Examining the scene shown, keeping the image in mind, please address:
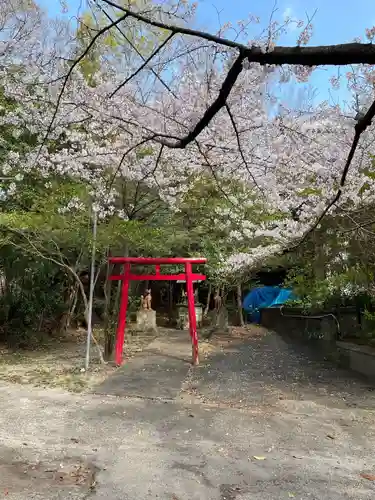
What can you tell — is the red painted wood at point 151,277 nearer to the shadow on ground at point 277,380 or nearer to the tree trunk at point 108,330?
the tree trunk at point 108,330

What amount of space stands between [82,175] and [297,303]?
277 inches

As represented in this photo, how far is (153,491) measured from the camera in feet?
10.5

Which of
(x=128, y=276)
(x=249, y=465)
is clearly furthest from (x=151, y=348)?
(x=249, y=465)

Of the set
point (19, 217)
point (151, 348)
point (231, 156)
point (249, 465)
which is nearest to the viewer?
point (249, 465)

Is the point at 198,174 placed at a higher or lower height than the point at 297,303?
higher

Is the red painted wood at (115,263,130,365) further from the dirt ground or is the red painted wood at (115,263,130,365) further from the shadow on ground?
the shadow on ground

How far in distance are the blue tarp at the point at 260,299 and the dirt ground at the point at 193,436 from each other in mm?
8905

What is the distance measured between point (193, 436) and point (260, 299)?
45.6ft

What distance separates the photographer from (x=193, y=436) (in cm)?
459

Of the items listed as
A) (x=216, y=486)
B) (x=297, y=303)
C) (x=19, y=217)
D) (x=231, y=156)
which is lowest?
(x=216, y=486)

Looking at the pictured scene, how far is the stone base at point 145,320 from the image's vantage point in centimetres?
1471

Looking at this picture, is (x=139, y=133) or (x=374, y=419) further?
→ (x=139, y=133)

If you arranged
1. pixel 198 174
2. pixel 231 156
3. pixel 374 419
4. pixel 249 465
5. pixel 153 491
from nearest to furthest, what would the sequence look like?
pixel 153 491 → pixel 249 465 → pixel 374 419 → pixel 231 156 → pixel 198 174

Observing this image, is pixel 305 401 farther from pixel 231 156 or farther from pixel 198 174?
pixel 198 174
